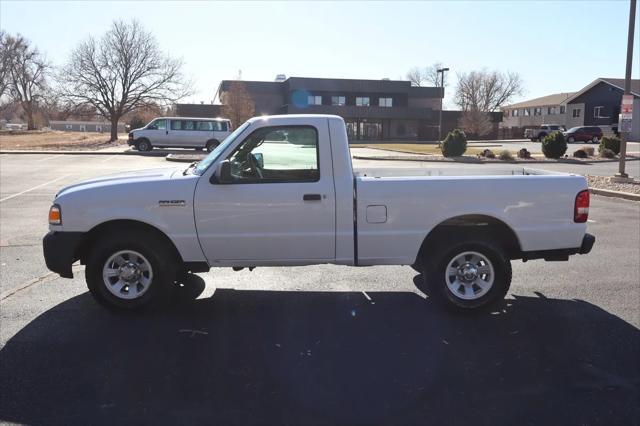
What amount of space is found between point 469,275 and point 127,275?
3.31 m

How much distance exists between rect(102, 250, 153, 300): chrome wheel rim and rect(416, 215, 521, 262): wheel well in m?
2.68

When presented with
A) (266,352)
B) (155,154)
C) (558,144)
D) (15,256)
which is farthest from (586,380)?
(155,154)

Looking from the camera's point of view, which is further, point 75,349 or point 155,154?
point 155,154

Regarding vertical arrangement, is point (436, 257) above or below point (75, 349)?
above

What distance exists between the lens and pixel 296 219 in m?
5.31

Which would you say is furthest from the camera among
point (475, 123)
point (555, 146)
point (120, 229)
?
point (475, 123)

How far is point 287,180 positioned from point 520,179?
2.26 m

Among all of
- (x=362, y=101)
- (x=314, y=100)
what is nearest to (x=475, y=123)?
(x=362, y=101)

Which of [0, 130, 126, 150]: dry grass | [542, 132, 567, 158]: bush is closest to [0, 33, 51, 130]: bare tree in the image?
[0, 130, 126, 150]: dry grass

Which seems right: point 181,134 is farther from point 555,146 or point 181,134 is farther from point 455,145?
point 555,146

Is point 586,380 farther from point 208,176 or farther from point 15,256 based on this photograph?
point 15,256


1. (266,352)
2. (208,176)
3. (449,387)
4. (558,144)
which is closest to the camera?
(449,387)

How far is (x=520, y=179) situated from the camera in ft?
17.9

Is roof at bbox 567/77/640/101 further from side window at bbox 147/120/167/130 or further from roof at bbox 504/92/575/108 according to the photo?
side window at bbox 147/120/167/130
